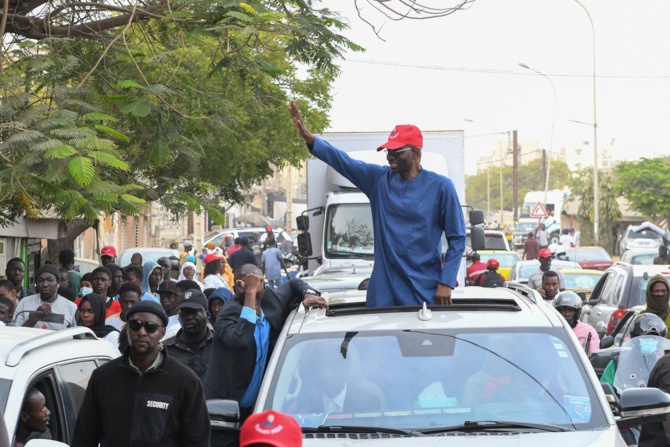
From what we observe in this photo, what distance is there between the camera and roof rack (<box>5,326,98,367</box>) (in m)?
5.09

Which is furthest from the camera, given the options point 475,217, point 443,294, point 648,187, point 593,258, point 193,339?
point 648,187

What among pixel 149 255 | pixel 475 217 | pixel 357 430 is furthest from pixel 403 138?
pixel 149 255

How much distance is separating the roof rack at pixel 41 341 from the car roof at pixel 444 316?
1.06 m

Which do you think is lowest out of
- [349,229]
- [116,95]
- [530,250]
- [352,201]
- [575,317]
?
[530,250]

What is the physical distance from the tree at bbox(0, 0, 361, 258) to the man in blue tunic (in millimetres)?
2259

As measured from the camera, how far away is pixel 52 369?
5500 millimetres

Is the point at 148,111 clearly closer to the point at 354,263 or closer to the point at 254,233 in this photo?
the point at 354,263

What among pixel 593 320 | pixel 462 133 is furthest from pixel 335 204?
pixel 593 320

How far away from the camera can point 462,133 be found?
1875 centimetres

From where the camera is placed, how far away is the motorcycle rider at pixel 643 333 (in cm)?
836

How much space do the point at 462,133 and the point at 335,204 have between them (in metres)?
2.36

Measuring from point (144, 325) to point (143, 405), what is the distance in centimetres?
38

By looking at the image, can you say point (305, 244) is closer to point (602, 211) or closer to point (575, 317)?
point (575, 317)

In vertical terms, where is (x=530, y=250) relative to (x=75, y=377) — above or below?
below
